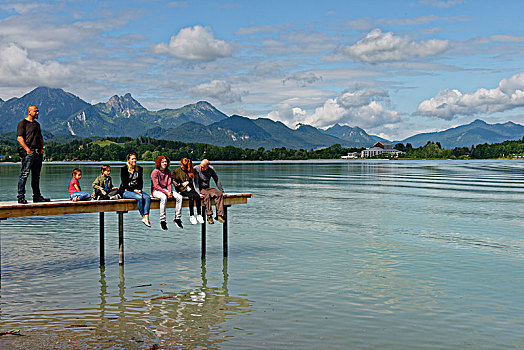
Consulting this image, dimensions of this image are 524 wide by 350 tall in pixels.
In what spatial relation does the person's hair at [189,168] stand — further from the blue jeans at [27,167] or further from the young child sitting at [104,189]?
the blue jeans at [27,167]

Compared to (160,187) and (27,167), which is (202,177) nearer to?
(160,187)

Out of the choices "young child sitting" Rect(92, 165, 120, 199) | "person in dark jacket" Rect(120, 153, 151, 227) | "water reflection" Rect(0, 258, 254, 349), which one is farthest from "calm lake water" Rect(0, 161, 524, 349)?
"young child sitting" Rect(92, 165, 120, 199)

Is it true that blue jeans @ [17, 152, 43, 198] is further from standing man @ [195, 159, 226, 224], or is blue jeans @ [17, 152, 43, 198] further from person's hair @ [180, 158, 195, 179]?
standing man @ [195, 159, 226, 224]

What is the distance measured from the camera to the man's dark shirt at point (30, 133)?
1705cm

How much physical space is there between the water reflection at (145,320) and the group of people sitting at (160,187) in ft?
11.5

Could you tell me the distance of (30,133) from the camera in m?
17.2

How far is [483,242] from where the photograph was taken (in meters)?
27.8

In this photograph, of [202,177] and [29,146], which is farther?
[202,177]

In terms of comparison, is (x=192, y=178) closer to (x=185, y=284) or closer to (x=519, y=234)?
(x=185, y=284)

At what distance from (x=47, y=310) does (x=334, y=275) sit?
1037 cm

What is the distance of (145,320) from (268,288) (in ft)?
16.4

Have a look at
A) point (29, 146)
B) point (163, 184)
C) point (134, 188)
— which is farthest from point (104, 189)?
point (29, 146)

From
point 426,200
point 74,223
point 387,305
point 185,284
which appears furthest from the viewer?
point 426,200

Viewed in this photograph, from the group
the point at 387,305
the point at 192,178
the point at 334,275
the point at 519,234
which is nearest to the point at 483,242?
the point at 519,234
